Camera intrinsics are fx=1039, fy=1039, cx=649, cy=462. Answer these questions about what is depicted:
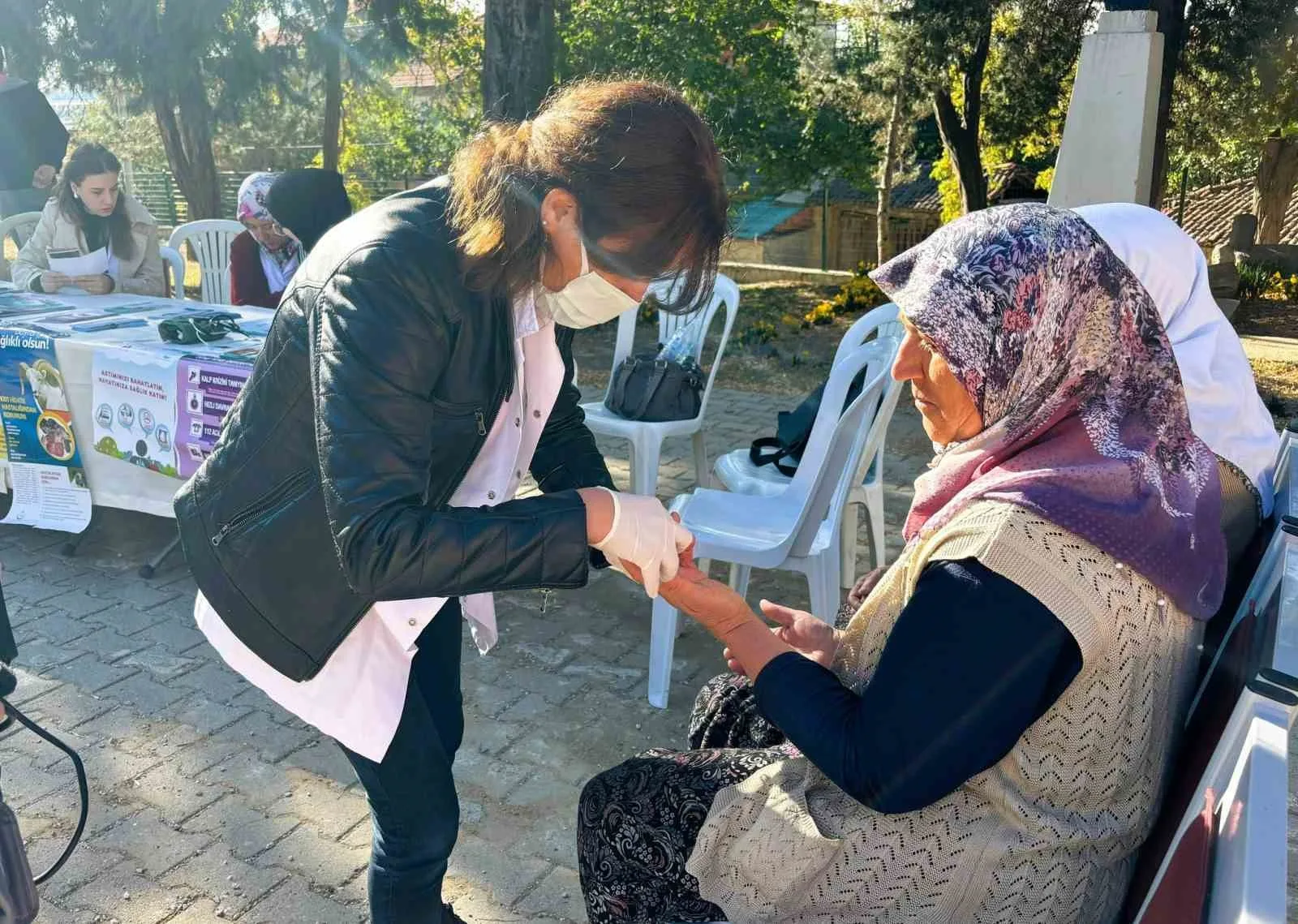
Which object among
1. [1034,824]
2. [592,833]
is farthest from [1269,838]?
[592,833]

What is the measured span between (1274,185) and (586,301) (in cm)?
2105

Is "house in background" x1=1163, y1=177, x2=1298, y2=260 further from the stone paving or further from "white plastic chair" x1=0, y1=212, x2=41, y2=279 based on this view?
the stone paving

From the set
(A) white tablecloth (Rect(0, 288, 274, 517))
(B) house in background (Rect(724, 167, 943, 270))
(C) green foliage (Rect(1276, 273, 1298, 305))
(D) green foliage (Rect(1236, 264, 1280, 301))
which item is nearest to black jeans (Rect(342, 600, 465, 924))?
(A) white tablecloth (Rect(0, 288, 274, 517))

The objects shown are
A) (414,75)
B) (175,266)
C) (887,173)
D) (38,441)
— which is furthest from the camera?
(414,75)

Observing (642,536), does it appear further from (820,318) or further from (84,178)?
(820,318)

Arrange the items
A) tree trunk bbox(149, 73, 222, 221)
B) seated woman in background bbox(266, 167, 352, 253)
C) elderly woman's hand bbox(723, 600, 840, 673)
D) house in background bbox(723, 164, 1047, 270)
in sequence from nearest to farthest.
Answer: elderly woman's hand bbox(723, 600, 840, 673) → seated woman in background bbox(266, 167, 352, 253) → tree trunk bbox(149, 73, 222, 221) → house in background bbox(723, 164, 1047, 270)

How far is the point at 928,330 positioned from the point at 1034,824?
69 centimetres

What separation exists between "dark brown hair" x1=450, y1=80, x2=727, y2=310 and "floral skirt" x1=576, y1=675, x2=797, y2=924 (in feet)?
2.67

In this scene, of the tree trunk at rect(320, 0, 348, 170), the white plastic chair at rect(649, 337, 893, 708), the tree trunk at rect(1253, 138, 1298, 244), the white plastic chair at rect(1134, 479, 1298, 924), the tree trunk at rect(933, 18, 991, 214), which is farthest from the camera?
the tree trunk at rect(1253, 138, 1298, 244)

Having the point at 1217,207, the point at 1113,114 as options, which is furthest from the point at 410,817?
the point at 1217,207

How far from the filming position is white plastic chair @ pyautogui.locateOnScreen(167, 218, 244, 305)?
6.29 meters

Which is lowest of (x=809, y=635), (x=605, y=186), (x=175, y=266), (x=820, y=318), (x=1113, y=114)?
(x=820, y=318)

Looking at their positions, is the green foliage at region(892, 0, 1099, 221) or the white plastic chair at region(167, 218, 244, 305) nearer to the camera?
the white plastic chair at region(167, 218, 244, 305)

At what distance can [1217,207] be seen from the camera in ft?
87.6
